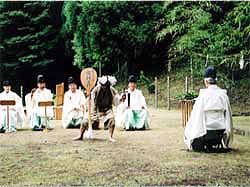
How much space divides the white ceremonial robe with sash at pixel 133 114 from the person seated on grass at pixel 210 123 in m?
3.98

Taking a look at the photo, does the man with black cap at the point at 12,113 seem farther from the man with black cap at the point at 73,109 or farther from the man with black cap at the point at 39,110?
the man with black cap at the point at 73,109

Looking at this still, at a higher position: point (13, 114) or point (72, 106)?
point (72, 106)

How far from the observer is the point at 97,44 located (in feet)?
72.2

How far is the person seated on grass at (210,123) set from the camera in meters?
7.29

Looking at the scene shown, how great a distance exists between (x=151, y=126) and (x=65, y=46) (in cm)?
1524

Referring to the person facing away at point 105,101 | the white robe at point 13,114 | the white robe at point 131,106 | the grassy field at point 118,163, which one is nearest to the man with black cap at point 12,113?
the white robe at point 13,114

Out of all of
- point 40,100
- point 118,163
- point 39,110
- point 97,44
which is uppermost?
point 97,44

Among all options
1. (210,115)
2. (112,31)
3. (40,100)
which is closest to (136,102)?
(40,100)

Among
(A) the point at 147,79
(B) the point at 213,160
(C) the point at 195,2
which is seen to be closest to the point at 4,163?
(B) the point at 213,160

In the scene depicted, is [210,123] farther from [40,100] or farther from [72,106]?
[40,100]

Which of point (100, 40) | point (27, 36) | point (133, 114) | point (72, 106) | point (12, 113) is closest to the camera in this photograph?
point (133, 114)

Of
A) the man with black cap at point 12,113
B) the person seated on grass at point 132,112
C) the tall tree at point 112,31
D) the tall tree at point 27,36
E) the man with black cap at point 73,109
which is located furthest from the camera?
the tall tree at point 27,36

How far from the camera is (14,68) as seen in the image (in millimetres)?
26297

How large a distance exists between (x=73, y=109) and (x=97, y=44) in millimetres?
10212
